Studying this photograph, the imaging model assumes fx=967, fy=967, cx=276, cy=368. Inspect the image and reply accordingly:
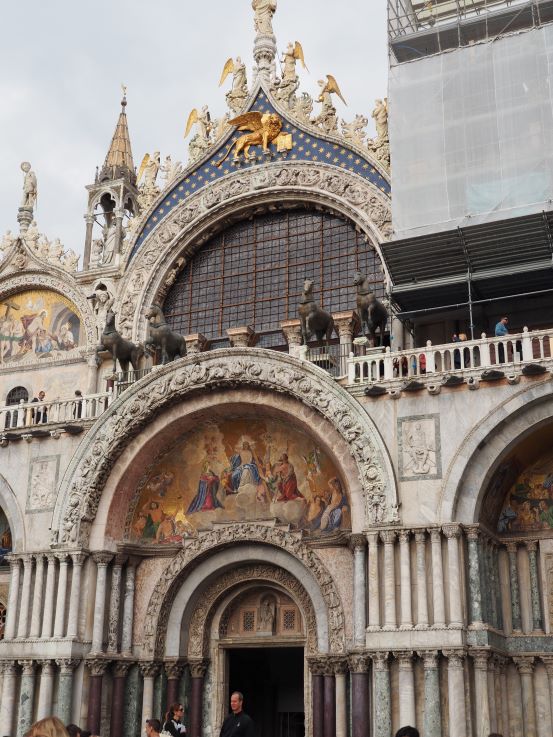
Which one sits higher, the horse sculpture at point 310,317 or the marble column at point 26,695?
the horse sculpture at point 310,317

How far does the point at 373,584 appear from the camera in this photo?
18.5 meters

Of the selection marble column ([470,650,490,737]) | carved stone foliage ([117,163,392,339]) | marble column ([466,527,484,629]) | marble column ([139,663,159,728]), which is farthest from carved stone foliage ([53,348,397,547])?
carved stone foliage ([117,163,392,339])

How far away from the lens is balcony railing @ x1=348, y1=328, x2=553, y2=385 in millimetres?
18672

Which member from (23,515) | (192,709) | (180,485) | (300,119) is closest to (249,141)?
(300,119)

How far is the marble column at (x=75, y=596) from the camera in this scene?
2064 cm

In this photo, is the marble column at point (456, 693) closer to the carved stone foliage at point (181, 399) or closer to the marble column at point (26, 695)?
the carved stone foliage at point (181, 399)

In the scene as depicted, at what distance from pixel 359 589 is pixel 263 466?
4065 millimetres

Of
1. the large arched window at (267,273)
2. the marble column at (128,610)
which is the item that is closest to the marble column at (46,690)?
the marble column at (128,610)

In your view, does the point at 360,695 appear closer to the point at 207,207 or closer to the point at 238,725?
the point at 238,725

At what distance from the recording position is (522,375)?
18.5m

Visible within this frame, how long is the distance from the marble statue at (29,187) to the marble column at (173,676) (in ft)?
47.3

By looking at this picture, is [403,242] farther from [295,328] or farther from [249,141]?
[249,141]

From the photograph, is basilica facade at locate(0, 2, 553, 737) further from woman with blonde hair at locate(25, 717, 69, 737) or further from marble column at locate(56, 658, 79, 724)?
woman with blonde hair at locate(25, 717, 69, 737)

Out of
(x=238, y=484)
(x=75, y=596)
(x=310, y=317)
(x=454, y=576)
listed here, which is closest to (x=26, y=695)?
(x=75, y=596)
